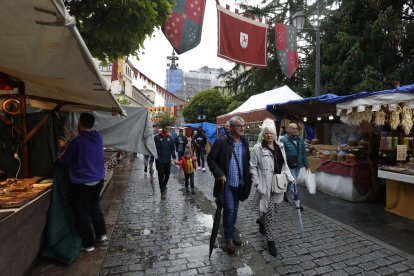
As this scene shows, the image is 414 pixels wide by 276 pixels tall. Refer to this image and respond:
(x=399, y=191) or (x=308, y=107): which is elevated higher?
(x=308, y=107)

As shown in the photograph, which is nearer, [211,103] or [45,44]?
[45,44]

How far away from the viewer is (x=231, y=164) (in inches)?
159

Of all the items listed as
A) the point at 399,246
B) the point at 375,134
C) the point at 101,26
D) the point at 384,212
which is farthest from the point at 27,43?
the point at 375,134

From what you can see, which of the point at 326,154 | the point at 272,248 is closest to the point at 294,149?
the point at 326,154

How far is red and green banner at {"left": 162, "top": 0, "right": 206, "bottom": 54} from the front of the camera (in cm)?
598

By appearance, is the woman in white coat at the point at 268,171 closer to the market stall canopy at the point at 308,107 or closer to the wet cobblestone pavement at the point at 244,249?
the wet cobblestone pavement at the point at 244,249

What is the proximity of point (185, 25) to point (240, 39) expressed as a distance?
1.82 meters

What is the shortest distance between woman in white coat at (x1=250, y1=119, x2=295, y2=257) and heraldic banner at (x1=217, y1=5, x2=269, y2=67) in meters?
3.60

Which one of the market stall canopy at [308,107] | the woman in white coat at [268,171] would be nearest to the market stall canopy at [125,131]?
the woman in white coat at [268,171]

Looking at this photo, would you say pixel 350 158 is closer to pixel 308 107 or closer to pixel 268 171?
pixel 308 107

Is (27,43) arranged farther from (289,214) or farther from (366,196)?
(366,196)

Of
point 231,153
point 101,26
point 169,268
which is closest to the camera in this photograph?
point 169,268

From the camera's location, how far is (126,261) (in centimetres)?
380

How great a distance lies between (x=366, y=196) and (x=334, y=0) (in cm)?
1189
